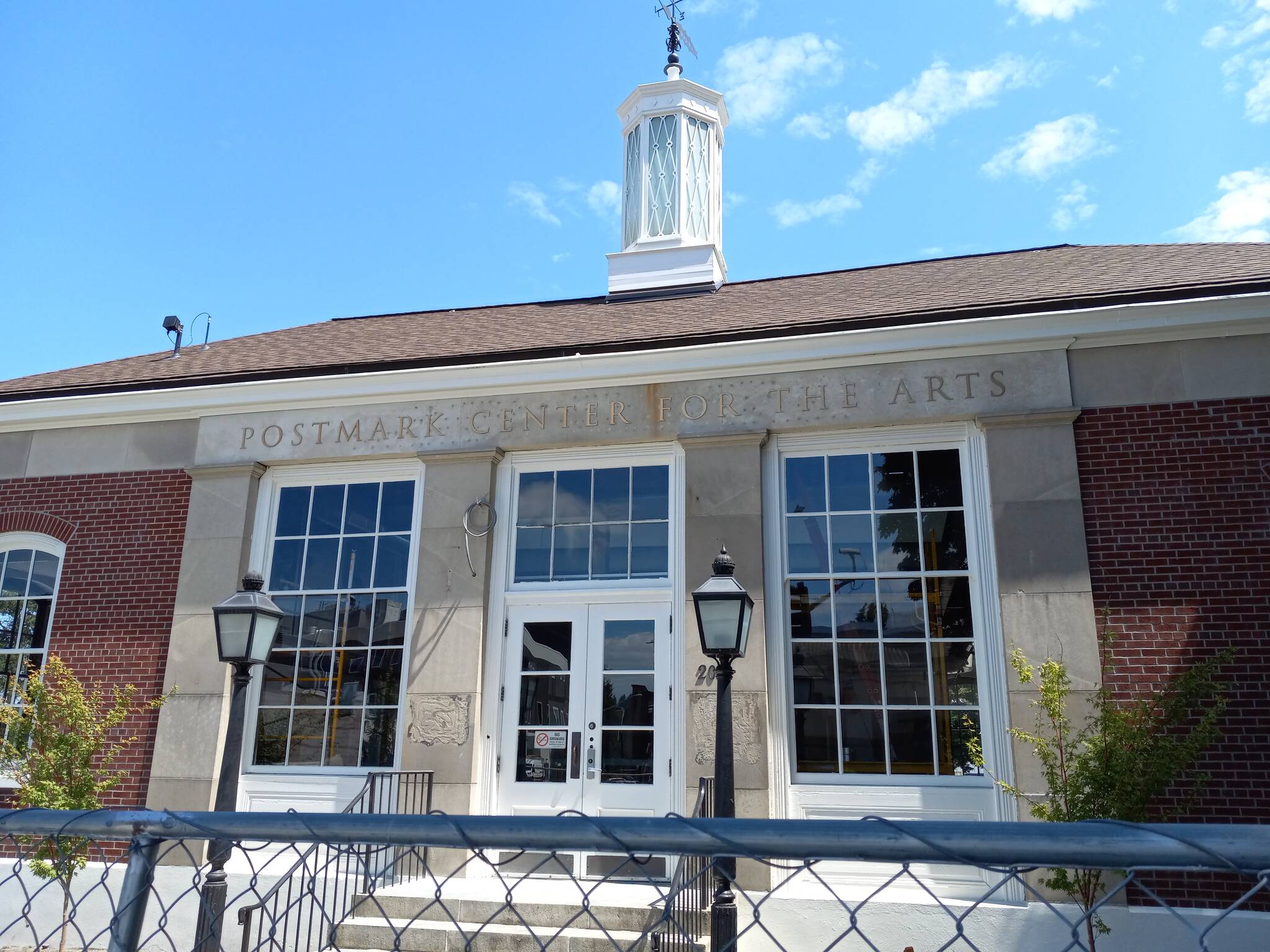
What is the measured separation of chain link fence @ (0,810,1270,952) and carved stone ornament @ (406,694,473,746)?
1094 mm

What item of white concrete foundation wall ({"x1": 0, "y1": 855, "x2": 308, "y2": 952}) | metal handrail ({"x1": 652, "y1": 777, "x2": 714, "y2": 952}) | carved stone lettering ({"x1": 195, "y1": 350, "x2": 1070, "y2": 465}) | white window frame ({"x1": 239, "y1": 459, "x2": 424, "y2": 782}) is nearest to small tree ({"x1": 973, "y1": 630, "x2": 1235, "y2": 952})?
metal handrail ({"x1": 652, "y1": 777, "x2": 714, "y2": 952})

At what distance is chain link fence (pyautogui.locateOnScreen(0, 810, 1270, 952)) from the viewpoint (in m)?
1.46

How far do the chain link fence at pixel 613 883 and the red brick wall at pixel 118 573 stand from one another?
1695 mm

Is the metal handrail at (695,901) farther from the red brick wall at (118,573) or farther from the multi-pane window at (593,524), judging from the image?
the red brick wall at (118,573)

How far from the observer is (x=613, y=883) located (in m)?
8.93

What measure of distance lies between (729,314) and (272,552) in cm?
576

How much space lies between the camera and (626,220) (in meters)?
15.6

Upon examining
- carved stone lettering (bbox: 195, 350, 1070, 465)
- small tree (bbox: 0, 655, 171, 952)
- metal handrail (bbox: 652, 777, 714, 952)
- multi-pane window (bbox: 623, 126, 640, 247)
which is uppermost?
multi-pane window (bbox: 623, 126, 640, 247)

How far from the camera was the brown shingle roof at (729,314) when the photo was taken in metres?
9.95

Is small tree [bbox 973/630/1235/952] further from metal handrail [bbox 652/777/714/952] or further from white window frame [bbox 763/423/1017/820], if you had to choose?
metal handrail [bbox 652/777/714/952]

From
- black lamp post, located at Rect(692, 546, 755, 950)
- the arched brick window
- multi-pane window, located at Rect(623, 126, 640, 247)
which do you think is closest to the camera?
black lamp post, located at Rect(692, 546, 755, 950)

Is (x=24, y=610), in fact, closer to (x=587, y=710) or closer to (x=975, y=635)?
(x=587, y=710)

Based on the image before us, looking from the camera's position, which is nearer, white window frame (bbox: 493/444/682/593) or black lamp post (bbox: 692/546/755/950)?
black lamp post (bbox: 692/546/755/950)

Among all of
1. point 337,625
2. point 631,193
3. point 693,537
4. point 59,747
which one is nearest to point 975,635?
point 693,537
